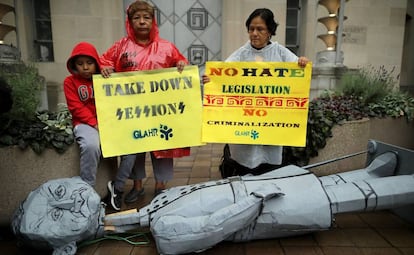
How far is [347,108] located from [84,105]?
114 inches

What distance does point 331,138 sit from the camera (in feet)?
11.1

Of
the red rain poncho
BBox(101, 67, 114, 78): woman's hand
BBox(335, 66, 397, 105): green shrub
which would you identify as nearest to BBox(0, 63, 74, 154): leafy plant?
BBox(101, 67, 114, 78): woman's hand

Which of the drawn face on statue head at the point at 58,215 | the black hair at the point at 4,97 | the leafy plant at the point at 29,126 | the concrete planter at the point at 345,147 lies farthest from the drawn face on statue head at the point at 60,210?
the concrete planter at the point at 345,147

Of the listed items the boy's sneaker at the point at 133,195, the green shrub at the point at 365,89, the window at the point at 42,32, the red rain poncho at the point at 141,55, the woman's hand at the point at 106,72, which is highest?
the window at the point at 42,32

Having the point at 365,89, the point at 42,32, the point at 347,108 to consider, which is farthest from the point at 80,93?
the point at 42,32

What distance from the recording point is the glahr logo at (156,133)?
2533mm

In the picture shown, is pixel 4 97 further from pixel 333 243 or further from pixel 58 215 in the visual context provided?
pixel 333 243

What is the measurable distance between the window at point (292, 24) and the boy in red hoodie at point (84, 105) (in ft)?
20.8

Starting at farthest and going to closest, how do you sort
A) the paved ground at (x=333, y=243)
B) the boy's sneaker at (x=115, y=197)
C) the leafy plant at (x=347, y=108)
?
the leafy plant at (x=347, y=108) → the boy's sneaker at (x=115, y=197) → the paved ground at (x=333, y=243)

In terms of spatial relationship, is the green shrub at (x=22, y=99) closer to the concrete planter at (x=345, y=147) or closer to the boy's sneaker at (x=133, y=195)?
the boy's sneaker at (x=133, y=195)

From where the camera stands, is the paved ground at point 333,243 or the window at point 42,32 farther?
the window at point 42,32

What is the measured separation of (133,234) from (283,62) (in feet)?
6.11

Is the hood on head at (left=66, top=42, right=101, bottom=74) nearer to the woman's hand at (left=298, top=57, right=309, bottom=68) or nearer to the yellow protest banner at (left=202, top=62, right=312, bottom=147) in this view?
the yellow protest banner at (left=202, top=62, right=312, bottom=147)

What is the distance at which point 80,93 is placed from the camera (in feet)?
8.21
